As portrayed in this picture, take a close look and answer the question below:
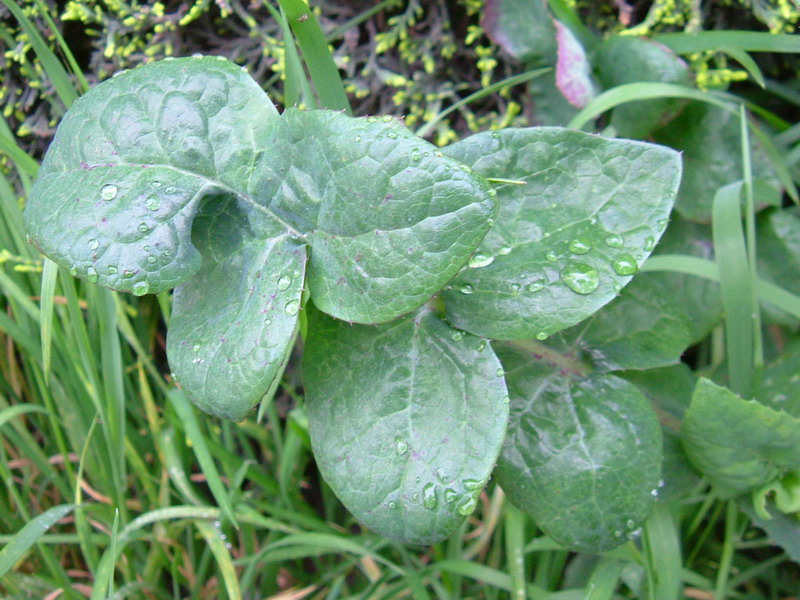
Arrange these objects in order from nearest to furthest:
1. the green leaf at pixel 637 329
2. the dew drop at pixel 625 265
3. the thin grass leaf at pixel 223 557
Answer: the dew drop at pixel 625 265, the green leaf at pixel 637 329, the thin grass leaf at pixel 223 557

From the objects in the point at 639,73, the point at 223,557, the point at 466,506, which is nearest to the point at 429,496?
the point at 466,506

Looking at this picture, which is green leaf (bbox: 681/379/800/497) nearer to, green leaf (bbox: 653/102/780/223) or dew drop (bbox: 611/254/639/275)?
dew drop (bbox: 611/254/639/275)

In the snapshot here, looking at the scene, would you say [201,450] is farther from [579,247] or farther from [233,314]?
[579,247]

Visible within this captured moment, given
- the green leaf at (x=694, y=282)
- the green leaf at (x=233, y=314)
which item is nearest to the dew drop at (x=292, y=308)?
the green leaf at (x=233, y=314)

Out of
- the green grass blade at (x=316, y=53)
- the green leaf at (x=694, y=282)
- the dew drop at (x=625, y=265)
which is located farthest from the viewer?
the green leaf at (x=694, y=282)

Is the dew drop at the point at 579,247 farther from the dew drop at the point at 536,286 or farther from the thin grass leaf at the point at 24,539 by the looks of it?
the thin grass leaf at the point at 24,539

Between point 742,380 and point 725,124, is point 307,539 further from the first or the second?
point 725,124

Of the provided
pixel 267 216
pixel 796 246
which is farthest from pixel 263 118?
pixel 796 246
